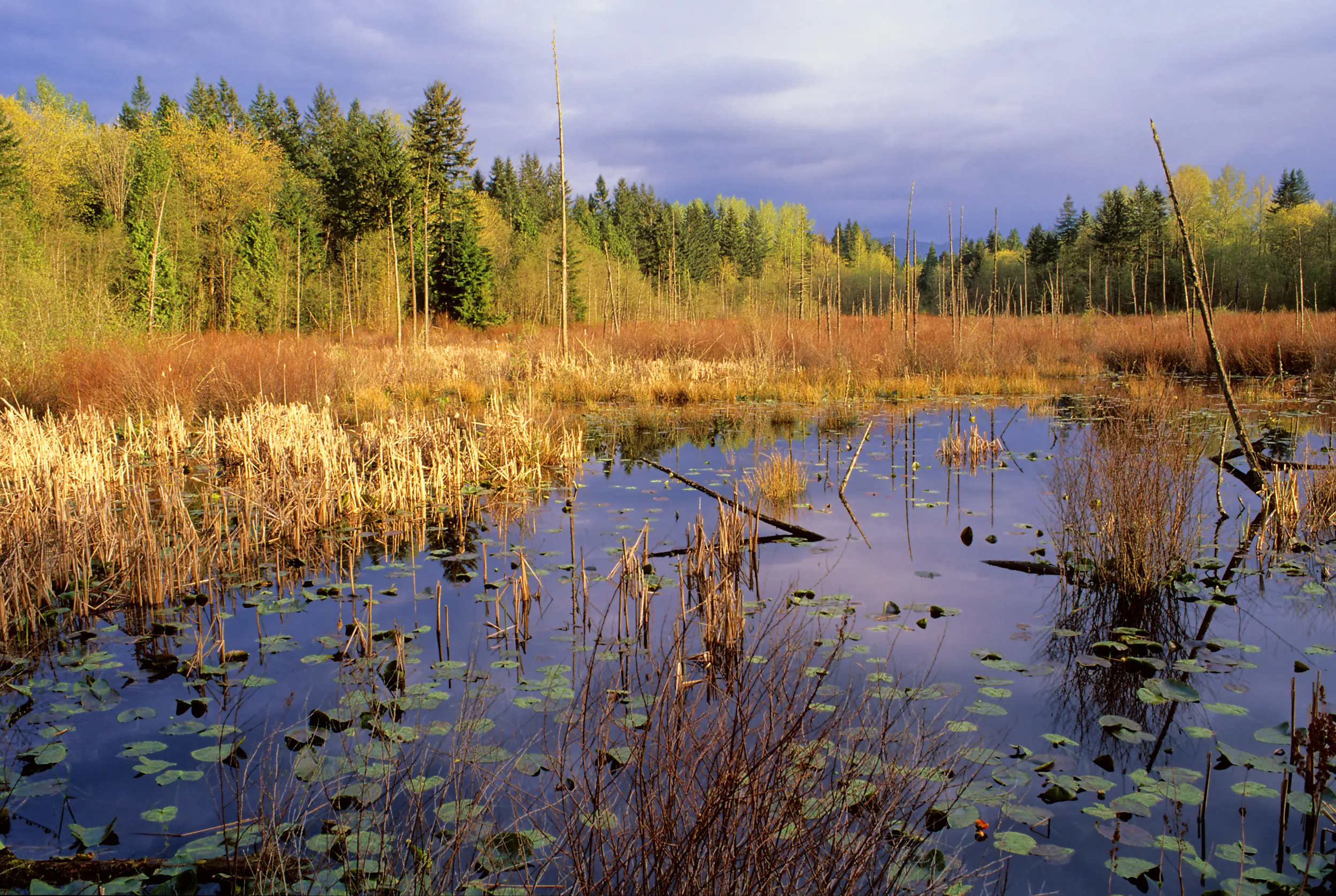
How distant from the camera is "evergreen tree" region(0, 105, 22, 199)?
26219 millimetres

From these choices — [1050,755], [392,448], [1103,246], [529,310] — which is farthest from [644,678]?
[1103,246]

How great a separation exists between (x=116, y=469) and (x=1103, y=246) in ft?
157

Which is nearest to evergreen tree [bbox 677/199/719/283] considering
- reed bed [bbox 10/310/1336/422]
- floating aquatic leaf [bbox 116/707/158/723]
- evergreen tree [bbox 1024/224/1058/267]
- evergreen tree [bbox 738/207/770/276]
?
evergreen tree [bbox 738/207/770/276]

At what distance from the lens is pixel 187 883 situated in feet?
7.25

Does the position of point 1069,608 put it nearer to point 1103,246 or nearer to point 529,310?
point 529,310

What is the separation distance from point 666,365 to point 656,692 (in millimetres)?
14603

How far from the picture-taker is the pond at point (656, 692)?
235 cm

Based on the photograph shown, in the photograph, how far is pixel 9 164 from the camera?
27188mm

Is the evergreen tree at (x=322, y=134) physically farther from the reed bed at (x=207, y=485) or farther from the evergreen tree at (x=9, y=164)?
the reed bed at (x=207, y=485)

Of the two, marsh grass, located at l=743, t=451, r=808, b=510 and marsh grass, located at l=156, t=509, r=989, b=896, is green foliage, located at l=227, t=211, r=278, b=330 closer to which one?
marsh grass, located at l=743, t=451, r=808, b=510

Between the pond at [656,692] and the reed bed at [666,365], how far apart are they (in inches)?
214

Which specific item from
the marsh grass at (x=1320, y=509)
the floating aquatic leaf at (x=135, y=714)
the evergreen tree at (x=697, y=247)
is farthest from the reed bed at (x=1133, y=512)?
the evergreen tree at (x=697, y=247)

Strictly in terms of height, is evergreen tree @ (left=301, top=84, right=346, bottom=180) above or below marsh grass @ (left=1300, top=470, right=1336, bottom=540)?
above

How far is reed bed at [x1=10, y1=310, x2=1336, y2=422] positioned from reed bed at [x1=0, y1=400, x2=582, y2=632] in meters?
1.07
